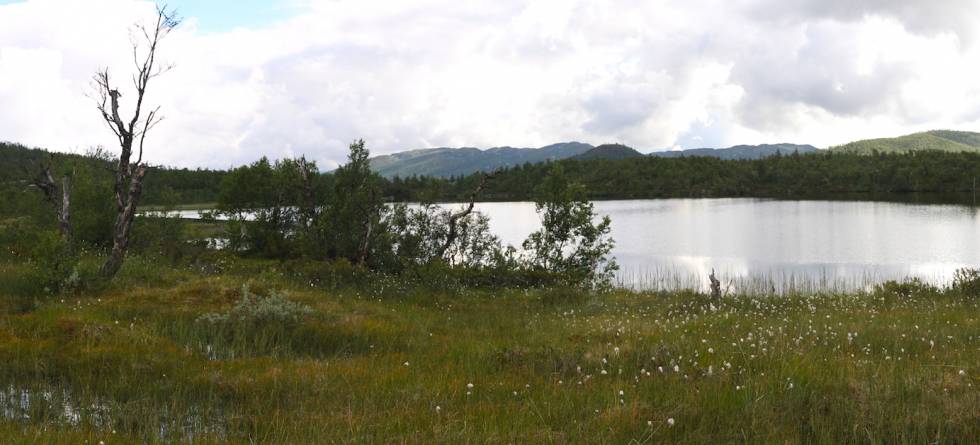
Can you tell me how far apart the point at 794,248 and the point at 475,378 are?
173ft

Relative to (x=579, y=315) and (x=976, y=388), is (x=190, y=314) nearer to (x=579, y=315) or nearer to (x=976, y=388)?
(x=579, y=315)

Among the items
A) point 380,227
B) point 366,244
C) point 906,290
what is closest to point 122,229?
point 366,244

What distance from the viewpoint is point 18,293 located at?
15.9m

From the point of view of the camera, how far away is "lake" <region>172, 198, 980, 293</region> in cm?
3638

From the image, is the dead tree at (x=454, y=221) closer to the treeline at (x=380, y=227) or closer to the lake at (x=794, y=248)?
the treeline at (x=380, y=227)

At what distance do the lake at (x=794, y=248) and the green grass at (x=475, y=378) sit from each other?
18037mm

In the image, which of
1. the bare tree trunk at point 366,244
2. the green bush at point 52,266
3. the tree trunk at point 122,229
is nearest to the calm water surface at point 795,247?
the bare tree trunk at point 366,244

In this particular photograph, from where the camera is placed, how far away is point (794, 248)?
53.4 m

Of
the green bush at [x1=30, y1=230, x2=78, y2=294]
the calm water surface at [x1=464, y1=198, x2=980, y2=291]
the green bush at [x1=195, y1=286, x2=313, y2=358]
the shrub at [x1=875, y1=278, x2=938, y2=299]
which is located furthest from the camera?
the calm water surface at [x1=464, y1=198, x2=980, y2=291]

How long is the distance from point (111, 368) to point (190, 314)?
477 centimetres

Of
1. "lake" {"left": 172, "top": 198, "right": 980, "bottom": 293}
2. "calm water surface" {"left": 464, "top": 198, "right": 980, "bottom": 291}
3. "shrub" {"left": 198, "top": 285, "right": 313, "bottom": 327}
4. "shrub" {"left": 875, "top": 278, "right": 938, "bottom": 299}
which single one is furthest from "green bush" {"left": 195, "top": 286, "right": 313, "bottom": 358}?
"shrub" {"left": 875, "top": 278, "right": 938, "bottom": 299}

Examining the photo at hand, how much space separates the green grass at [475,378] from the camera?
21.7 ft

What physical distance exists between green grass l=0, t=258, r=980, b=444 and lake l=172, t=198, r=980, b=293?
1804 centimetres

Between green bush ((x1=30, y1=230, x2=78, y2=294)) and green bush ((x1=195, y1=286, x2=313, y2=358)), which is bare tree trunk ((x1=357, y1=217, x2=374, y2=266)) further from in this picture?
green bush ((x1=195, y1=286, x2=313, y2=358))
